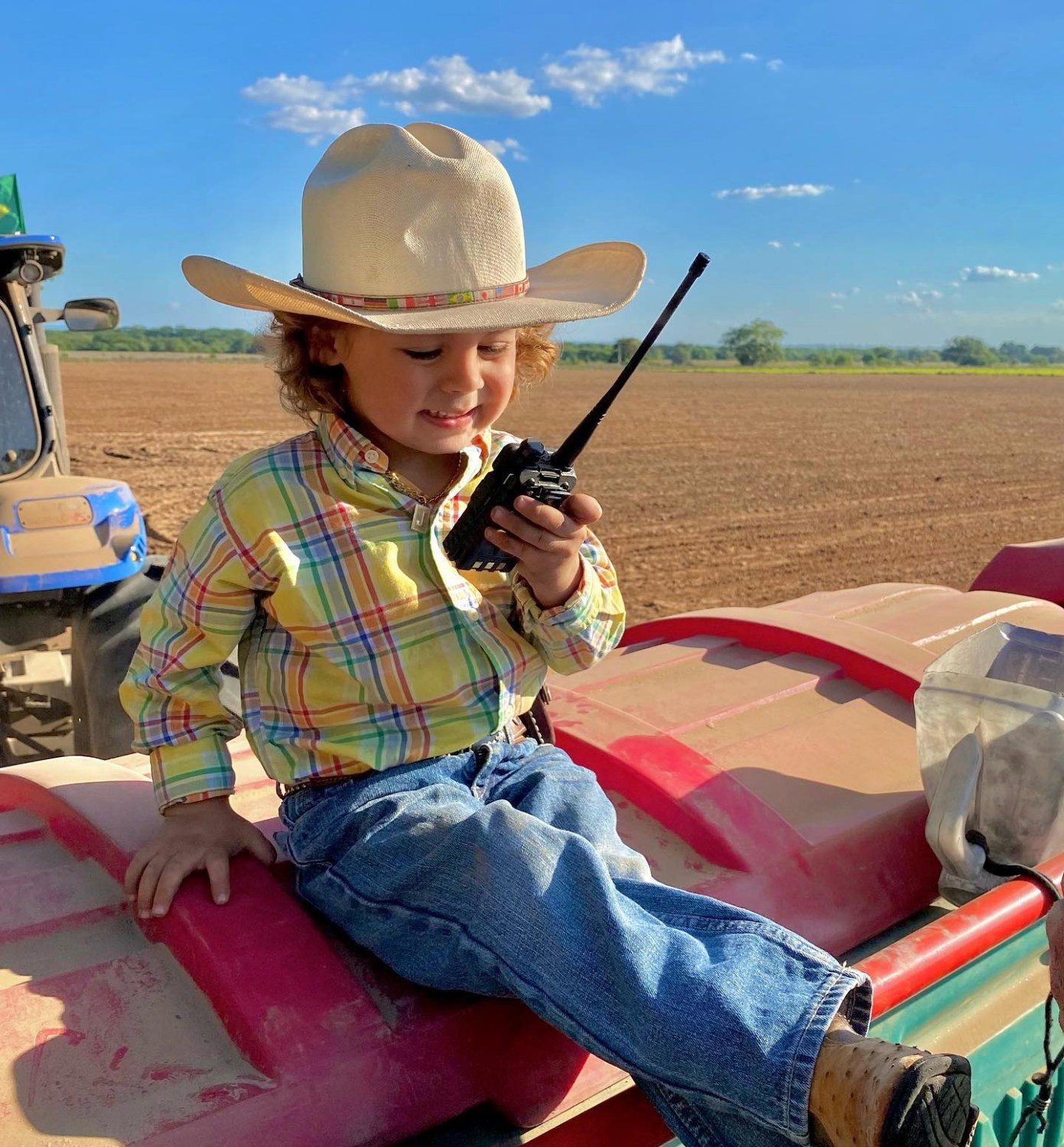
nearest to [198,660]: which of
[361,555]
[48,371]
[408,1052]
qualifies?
[361,555]

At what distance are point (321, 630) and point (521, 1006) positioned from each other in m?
0.54

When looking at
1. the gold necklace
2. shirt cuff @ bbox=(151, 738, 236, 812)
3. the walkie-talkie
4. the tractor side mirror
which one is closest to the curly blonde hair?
the gold necklace

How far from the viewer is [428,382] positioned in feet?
5.21

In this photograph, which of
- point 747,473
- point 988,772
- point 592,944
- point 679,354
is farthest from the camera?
point 679,354

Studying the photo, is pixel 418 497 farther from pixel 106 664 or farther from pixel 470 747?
pixel 106 664

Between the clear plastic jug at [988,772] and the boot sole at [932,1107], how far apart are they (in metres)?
0.60

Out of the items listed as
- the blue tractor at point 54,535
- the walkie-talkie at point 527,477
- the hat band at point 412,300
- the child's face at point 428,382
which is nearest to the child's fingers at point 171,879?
the walkie-talkie at point 527,477

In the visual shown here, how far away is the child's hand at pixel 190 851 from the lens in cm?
145

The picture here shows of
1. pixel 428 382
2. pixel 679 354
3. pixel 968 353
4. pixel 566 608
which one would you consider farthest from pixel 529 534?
pixel 968 353

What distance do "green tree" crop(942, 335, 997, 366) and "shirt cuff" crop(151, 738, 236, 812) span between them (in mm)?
89561

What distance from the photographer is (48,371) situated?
4027mm

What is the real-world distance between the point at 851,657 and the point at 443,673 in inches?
43.6

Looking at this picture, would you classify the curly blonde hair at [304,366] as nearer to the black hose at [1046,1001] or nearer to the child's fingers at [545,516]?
the child's fingers at [545,516]

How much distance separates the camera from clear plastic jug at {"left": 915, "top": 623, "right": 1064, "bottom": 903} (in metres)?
1.75
